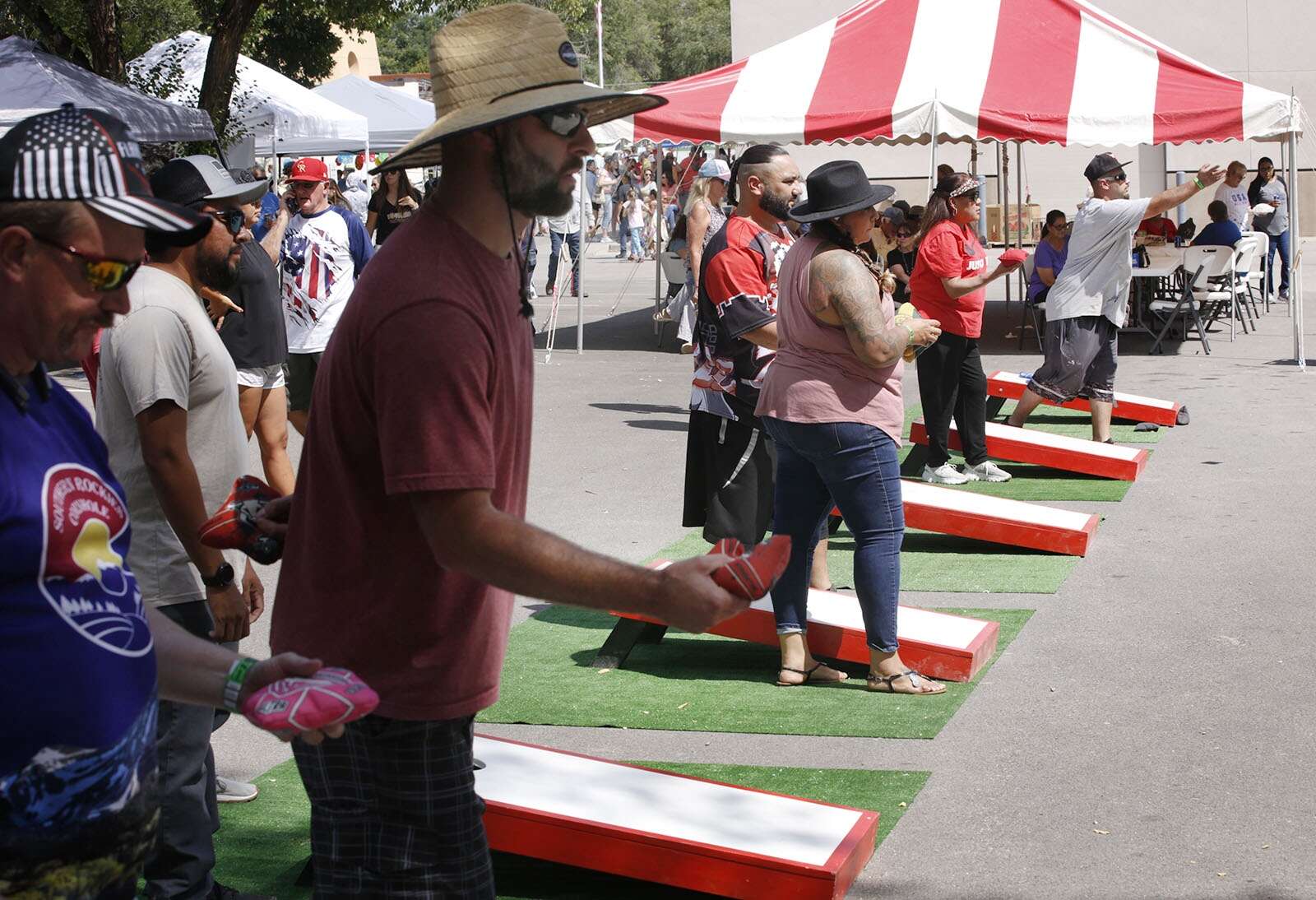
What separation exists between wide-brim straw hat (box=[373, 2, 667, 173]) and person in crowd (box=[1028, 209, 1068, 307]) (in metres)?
12.1

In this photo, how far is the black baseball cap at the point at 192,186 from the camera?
414 centimetres

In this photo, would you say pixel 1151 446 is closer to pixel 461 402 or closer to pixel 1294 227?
pixel 1294 227

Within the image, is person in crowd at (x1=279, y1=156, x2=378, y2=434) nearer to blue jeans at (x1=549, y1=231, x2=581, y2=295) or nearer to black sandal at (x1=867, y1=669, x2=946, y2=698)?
black sandal at (x1=867, y1=669, x2=946, y2=698)

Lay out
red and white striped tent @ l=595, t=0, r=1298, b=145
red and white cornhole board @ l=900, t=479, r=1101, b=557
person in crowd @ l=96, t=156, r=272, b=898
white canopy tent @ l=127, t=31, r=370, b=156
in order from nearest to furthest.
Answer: person in crowd @ l=96, t=156, r=272, b=898 → red and white cornhole board @ l=900, t=479, r=1101, b=557 → red and white striped tent @ l=595, t=0, r=1298, b=145 → white canopy tent @ l=127, t=31, r=370, b=156

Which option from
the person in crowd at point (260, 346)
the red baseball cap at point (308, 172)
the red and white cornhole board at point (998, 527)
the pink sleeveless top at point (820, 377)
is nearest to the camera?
the pink sleeveless top at point (820, 377)

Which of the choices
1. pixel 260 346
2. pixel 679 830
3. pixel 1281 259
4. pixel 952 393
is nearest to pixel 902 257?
pixel 952 393

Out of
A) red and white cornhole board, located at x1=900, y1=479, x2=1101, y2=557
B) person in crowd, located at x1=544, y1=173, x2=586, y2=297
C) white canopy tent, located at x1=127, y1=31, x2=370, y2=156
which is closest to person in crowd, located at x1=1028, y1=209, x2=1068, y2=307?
person in crowd, located at x1=544, y1=173, x2=586, y2=297

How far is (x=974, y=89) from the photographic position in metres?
14.4

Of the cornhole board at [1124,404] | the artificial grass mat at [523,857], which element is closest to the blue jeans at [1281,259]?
the cornhole board at [1124,404]

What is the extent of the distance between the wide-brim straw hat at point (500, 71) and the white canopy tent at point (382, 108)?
2448 centimetres

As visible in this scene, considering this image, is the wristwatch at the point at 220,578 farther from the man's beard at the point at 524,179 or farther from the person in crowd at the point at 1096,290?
the person in crowd at the point at 1096,290

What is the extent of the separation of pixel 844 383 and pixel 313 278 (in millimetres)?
4410

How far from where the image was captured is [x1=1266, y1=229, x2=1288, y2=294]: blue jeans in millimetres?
21189

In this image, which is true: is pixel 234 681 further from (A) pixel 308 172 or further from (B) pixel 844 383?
(A) pixel 308 172
